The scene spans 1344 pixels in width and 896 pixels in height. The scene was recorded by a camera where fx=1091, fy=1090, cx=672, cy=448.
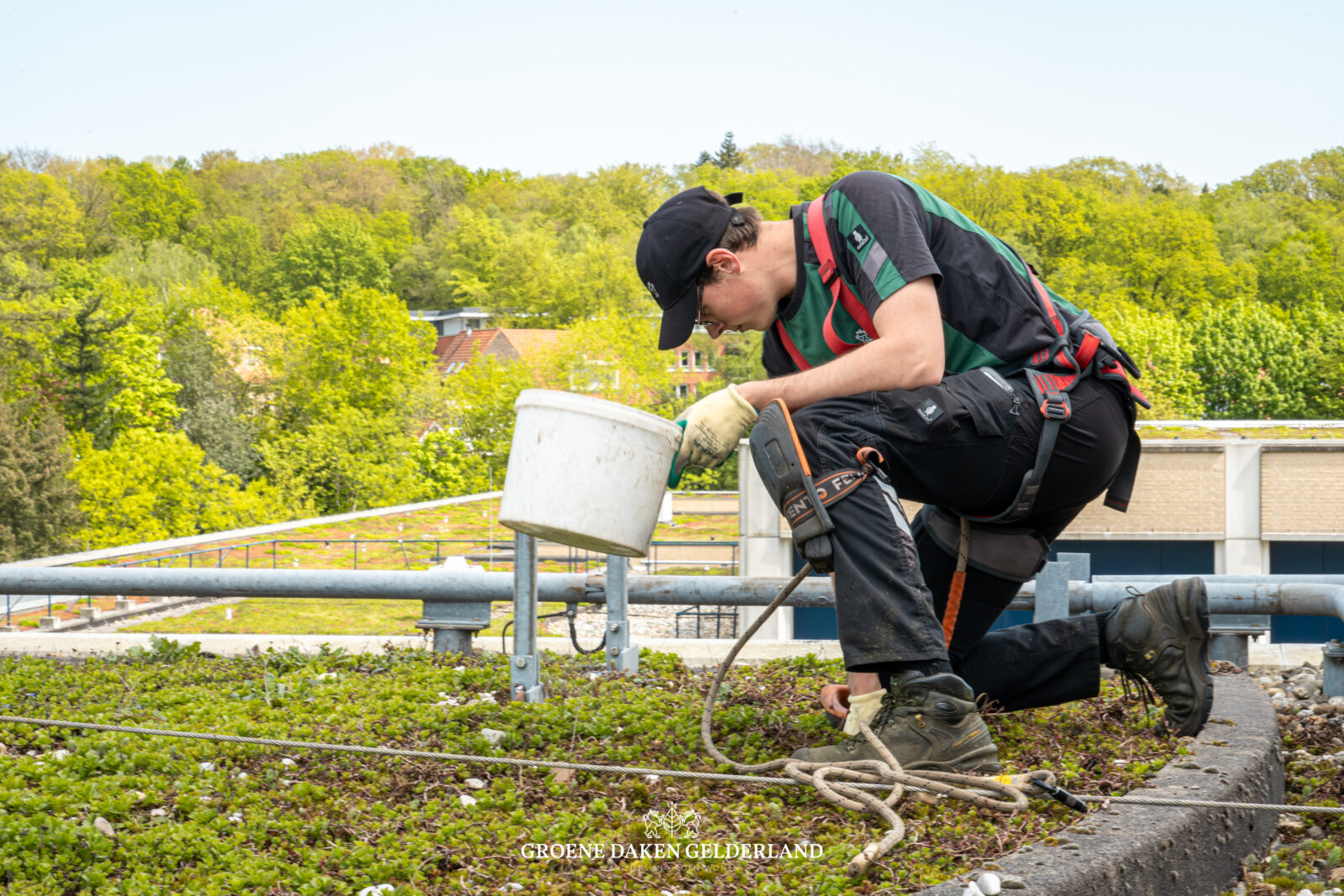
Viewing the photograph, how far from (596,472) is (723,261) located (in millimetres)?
614

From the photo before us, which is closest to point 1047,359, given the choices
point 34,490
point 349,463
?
point 34,490

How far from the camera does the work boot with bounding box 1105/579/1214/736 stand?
9.04ft

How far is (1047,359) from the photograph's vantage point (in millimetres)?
2646

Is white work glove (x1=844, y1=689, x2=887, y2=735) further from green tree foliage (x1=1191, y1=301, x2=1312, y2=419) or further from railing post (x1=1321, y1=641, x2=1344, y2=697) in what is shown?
green tree foliage (x1=1191, y1=301, x2=1312, y2=419)

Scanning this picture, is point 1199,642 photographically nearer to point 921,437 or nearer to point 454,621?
point 921,437

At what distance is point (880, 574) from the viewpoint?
7.86 feet

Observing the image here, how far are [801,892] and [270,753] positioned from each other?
1574mm

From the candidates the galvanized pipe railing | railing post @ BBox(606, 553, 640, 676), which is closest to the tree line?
the galvanized pipe railing

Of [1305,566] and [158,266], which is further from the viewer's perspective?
[158,266]

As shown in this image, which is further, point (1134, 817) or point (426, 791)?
point (426, 791)

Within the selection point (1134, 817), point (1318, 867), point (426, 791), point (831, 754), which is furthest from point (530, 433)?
point (1318, 867)

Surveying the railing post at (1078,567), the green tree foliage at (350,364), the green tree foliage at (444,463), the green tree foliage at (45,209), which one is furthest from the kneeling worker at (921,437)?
the green tree foliage at (45,209)

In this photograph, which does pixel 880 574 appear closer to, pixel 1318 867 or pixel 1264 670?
pixel 1318 867

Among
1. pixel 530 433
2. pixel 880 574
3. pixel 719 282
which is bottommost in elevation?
pixel 880 574
